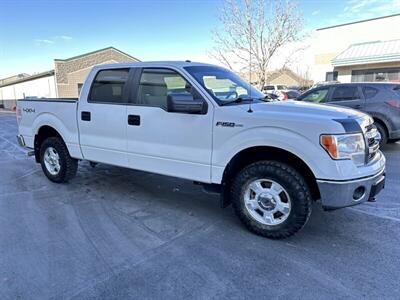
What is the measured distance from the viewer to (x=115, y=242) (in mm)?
3605

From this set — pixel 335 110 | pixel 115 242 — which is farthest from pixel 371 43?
pixel 115 242

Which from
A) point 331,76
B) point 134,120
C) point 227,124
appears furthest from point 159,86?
point 331,76

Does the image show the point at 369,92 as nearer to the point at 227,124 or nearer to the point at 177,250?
the point at 227,124

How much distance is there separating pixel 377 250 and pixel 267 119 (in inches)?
69.7

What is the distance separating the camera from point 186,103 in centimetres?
379

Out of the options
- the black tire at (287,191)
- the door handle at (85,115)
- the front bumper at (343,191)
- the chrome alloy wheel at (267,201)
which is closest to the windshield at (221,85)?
the black tire at (287,191)

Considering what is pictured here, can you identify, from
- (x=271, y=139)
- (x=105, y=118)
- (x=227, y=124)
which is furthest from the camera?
(x=105, y=118)

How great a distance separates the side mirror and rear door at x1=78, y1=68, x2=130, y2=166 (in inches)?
41.7

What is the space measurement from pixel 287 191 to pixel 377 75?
86.9ft

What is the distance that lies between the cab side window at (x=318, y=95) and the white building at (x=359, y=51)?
62.0 feet

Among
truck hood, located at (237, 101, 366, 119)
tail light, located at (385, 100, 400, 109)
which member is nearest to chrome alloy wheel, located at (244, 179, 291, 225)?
truck hood, located at (237, 101, 366, 119)

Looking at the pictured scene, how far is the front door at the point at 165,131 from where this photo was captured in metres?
3.95

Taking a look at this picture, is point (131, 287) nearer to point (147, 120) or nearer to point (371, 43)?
point (147, 120)

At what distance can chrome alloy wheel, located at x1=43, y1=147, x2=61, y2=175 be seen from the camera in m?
5.70
